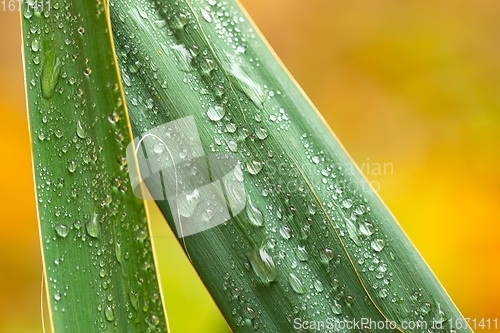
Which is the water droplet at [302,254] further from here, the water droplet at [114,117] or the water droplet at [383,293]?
the water droplet at [114,117]

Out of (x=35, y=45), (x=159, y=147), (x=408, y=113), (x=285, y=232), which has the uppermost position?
(x=35, y=45)

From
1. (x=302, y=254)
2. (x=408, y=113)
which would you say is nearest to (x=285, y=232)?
(x=302, y=254)

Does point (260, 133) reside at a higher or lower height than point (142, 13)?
lower

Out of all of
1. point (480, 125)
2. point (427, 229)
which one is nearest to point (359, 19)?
point (480, 125)

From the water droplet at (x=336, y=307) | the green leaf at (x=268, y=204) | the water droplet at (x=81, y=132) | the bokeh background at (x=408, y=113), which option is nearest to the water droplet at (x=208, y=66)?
the green leaf at (x=268, y=204)

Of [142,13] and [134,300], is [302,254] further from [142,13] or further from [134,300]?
[142,13]

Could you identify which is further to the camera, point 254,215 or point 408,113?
point 408,113
